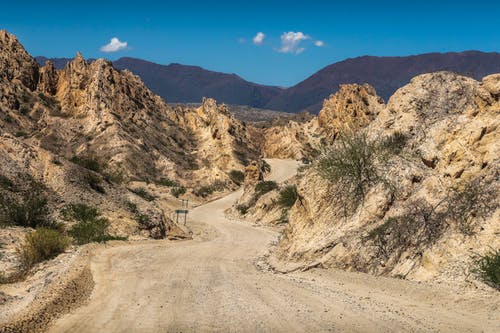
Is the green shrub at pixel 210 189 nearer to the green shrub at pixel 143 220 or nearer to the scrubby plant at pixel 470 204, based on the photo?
the green shrub at pixel 143 220

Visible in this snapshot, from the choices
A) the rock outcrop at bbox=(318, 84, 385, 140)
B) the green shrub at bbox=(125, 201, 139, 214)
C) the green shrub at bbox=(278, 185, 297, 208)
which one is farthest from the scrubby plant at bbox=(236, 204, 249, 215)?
the rock outcrop at bbox=(318, 84, 385, 140)

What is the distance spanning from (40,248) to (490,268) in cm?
1338

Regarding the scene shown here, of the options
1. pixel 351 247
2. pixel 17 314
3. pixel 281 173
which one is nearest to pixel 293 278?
pixel 351 247

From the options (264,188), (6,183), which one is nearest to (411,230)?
(6,183)

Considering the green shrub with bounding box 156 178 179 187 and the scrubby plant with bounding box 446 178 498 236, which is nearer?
the scrubby plant with bounding box 446 178 498 236

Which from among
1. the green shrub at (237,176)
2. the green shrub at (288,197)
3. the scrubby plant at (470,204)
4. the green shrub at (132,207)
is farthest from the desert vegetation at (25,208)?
the green shrub at (237,176)

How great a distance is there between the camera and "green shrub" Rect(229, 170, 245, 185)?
72225mm

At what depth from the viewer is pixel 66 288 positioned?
11.7 m

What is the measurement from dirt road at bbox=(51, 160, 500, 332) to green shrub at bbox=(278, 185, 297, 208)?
19.6m

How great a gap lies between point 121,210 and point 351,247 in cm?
1536

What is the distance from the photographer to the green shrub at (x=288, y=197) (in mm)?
36216

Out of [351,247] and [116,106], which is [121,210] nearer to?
[351,247]

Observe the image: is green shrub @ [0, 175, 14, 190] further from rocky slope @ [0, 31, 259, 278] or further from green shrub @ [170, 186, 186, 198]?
green shrub @ [170, 186, 186, 198]

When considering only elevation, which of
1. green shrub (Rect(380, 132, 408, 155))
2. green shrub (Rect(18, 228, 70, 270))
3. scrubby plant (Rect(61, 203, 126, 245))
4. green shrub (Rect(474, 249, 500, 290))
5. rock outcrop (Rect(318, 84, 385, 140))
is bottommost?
scrubby plant (Rect(61, 203, 126, 245))
